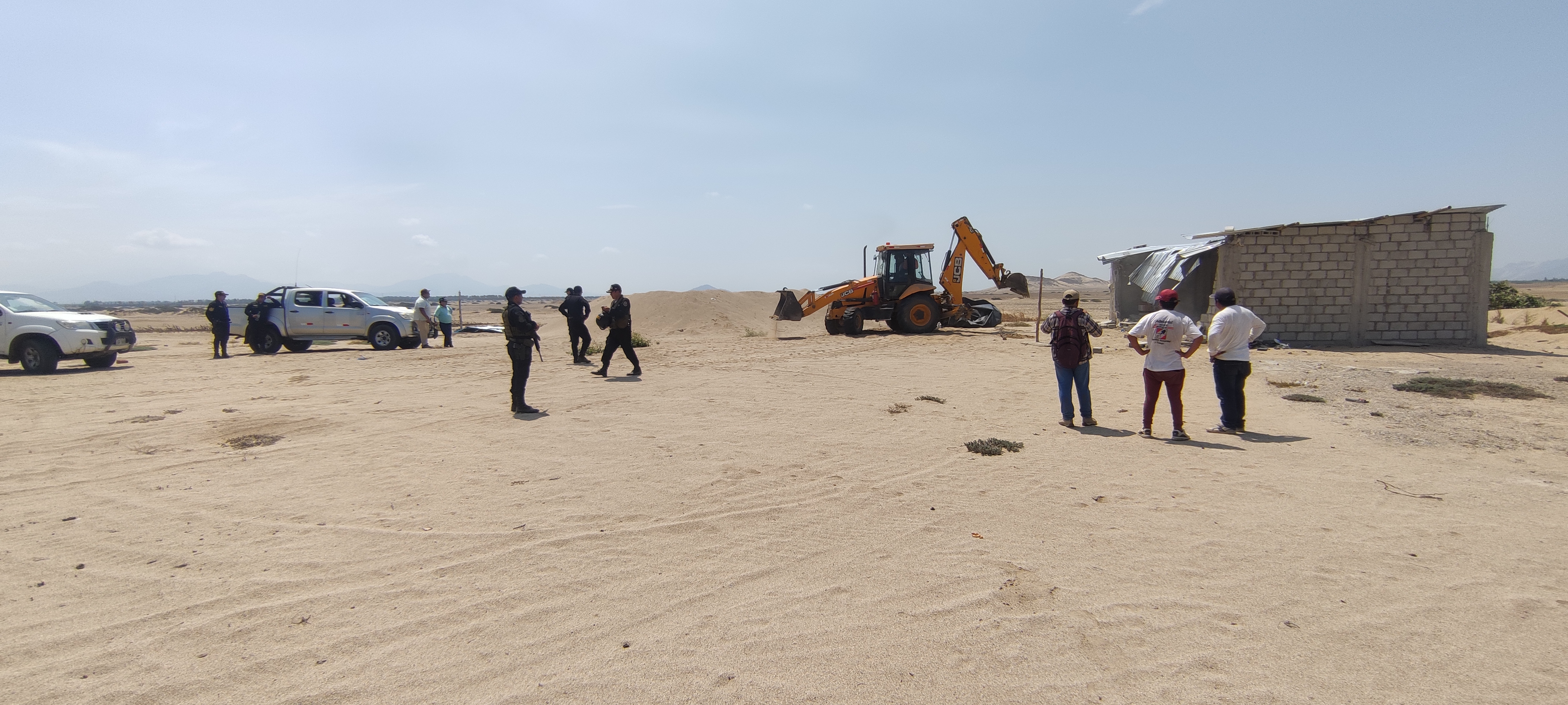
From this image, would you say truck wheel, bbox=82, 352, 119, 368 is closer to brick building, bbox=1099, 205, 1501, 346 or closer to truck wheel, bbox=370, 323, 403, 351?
truck wheel, bbox=370, 323, 403, 351

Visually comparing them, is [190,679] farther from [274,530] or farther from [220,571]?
[274,530]

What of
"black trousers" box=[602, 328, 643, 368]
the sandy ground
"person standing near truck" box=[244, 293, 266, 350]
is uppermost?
"person standing near truck" box=[244, 293, 266, 350]

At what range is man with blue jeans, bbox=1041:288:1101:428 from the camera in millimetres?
7598

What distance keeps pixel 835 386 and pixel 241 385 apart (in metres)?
9.10

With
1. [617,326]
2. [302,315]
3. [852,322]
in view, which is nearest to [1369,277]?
[852,322]

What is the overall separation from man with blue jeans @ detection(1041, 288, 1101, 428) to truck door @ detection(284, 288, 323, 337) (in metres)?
16.5

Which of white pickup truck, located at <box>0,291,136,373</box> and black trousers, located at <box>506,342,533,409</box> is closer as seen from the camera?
black trousers, located at <box>506,342,533,409</box>

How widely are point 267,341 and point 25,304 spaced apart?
4.26 meters

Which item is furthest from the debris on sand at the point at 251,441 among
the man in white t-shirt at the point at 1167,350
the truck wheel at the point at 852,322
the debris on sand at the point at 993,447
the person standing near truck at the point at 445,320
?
the truck wheel at the point at 852,322

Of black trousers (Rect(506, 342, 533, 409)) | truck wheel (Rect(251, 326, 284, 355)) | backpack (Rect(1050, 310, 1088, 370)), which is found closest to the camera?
backpack (Rect(1050, 310, 1088, 370))

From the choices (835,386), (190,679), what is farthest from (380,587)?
(835,386)

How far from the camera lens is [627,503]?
5.18m

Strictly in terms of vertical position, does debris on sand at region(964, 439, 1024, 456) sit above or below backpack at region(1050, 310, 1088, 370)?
below

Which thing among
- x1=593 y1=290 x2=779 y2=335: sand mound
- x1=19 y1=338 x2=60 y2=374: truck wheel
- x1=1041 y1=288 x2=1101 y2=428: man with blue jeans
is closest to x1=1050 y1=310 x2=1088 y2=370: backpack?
x1=1041 y1=288 x2=1101 y2=428: man with blue jeans
